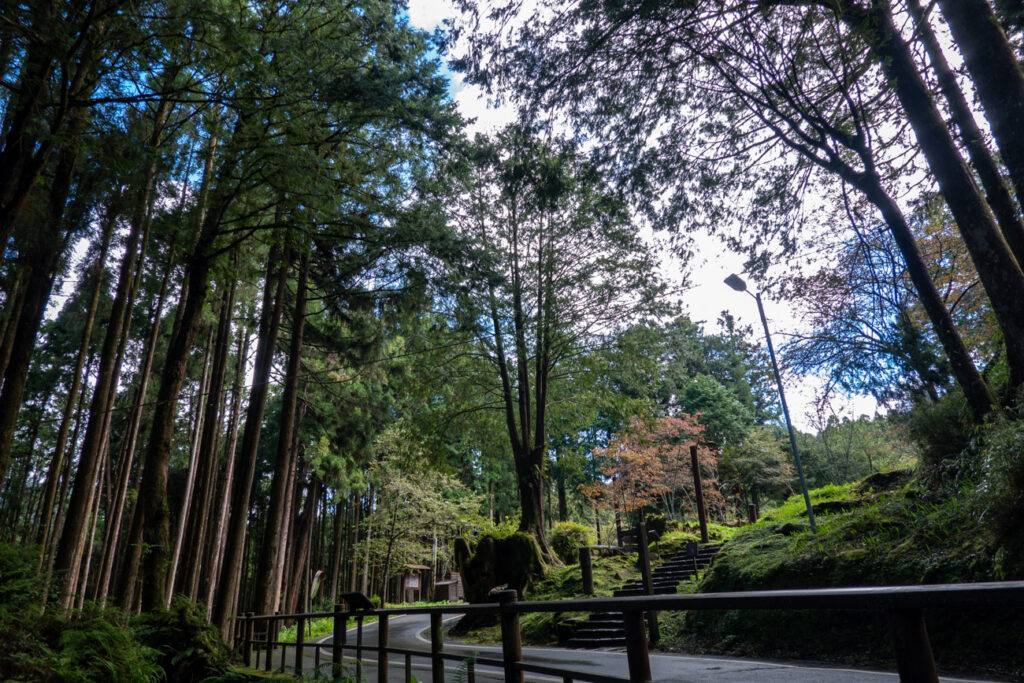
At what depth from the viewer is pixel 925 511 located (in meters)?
7.60

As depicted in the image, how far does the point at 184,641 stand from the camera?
19.5ft

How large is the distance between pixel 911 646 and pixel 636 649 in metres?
0.87

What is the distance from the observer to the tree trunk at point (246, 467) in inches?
380

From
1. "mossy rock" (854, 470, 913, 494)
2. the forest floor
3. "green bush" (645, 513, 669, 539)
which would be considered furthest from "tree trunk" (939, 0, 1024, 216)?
"green bush" (645, 513, 669, 539)

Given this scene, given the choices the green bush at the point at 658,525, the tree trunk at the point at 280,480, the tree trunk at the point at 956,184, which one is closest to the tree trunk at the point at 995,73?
the tree trunk at the point at 956,184

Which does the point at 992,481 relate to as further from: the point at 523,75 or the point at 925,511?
the point at 523,75

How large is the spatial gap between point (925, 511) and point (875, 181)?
4757 mm

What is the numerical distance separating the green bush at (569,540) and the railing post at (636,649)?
52.1 feet

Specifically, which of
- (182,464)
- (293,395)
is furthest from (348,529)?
(293,395)

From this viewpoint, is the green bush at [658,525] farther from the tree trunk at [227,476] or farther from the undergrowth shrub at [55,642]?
the undergrowth shrub at [55,642]

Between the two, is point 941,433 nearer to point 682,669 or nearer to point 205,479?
point 682,669

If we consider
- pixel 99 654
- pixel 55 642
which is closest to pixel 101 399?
pixel 55 642

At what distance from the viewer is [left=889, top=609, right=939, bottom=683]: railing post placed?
1140 millimetres

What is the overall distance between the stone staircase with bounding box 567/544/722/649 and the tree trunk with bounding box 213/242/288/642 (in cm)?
638
